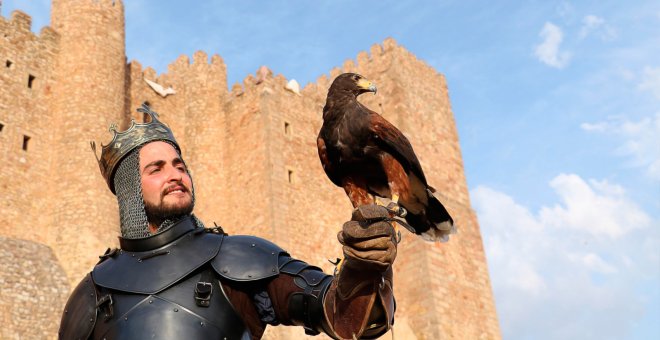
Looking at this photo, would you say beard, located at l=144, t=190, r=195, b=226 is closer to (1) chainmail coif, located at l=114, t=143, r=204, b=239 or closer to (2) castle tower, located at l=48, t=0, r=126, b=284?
(1) chainmail coif, located at l=114, t=143, r=204, b=239

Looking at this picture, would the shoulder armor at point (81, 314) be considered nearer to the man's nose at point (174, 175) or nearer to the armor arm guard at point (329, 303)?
the man's nose at point (174, 175)

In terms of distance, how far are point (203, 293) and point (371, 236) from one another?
852mm

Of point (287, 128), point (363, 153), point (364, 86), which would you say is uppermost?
point (287, 128)

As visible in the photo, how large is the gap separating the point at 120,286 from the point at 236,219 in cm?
1853

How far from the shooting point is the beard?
10.3 ft

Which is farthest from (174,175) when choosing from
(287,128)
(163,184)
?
(287,128)

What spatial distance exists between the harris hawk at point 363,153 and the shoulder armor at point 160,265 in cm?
84

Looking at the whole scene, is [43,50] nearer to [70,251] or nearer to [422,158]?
[70,251]

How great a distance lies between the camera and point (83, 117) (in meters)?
17.7

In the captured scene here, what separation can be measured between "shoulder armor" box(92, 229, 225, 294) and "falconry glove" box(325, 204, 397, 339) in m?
0.57

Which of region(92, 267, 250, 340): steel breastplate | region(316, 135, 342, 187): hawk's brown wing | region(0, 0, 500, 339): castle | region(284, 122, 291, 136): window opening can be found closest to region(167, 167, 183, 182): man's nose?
region(92, 267, 250, 340): steel breastplate

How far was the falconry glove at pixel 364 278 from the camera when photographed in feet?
7.57

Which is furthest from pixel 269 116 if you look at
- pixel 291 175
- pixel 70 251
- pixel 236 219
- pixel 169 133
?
pixel 169 133

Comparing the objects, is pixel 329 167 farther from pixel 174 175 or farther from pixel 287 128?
pixel 287 128
